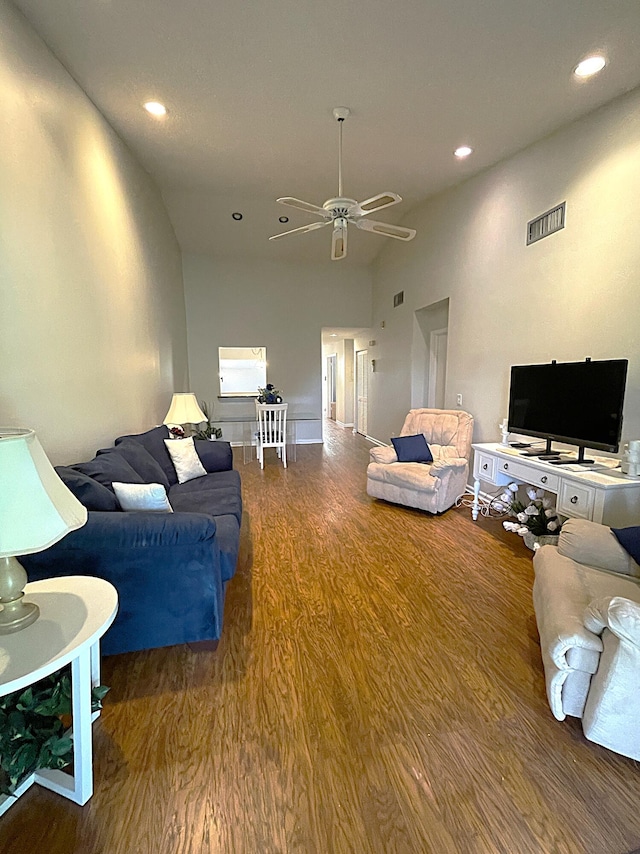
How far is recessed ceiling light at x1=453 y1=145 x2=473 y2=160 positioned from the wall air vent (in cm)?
95

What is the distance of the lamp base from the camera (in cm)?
113

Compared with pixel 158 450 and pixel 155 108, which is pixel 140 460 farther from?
pixel 155 108

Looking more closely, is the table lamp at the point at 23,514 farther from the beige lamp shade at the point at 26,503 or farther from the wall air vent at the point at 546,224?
the wall air vent at the point at 546,224

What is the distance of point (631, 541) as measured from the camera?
175cm

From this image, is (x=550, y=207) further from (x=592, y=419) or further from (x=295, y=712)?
(x=295, y=712)

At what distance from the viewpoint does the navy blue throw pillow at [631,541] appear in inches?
67.7

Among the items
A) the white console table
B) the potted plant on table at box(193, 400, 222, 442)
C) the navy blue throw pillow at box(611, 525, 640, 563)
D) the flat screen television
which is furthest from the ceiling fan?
the navy blue throw pillow at box(611, 525, 640, 563)

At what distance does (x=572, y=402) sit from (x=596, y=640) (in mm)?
1882

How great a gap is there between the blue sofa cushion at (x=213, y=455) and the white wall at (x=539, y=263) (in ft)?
9.15

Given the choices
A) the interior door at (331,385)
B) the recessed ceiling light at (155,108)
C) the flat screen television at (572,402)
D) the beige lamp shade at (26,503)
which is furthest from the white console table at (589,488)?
the interior door at (331,385)

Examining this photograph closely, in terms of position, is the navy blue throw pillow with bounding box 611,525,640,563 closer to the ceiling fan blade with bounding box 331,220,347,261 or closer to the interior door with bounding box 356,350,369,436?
the ceiling fan blade with bounding box 331,220,347,261

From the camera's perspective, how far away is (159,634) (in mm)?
1743

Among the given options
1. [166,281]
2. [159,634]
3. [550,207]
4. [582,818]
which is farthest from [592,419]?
[166,281]

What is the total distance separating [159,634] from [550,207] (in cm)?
422
